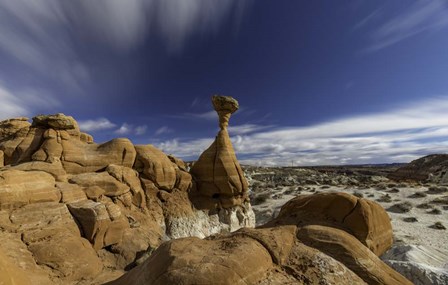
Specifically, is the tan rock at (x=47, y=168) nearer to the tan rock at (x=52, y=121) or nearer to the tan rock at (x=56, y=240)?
the tan rock at (x=56, y=240)

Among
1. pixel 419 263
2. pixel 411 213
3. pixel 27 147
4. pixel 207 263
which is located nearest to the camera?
pixel 207 263

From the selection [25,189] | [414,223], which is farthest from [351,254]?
[414,223]

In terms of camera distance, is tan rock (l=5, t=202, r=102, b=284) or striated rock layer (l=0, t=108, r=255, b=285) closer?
tan rock (l=5, t=202, r=102, b=284)

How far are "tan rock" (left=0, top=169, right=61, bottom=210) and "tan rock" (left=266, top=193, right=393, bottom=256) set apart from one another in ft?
34.3

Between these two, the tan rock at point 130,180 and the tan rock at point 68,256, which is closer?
the tan rock at point 68,256

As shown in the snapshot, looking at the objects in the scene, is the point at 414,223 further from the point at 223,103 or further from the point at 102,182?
the point at 102,182

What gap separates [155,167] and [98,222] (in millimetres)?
6810

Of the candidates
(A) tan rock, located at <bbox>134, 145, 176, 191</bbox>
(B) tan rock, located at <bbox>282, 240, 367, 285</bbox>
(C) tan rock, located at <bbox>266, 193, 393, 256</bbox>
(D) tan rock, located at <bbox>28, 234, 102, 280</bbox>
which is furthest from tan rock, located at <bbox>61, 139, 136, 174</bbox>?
(B) tan rock, located at <bbox>282, 240, 367, 285</bbox>

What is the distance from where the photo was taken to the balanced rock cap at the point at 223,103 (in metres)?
23.9

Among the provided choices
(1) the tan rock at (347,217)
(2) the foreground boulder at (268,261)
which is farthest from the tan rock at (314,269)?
(1) the tan rock at (347,217)

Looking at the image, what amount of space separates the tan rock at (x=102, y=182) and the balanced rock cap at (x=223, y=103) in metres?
11.2

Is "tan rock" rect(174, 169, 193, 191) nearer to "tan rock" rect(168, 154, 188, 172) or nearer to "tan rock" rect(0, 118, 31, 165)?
"tan rock" rect(168, 154, 188, 172)

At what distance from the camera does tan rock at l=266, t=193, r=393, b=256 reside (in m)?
10.0

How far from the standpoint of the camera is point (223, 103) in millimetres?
23953
